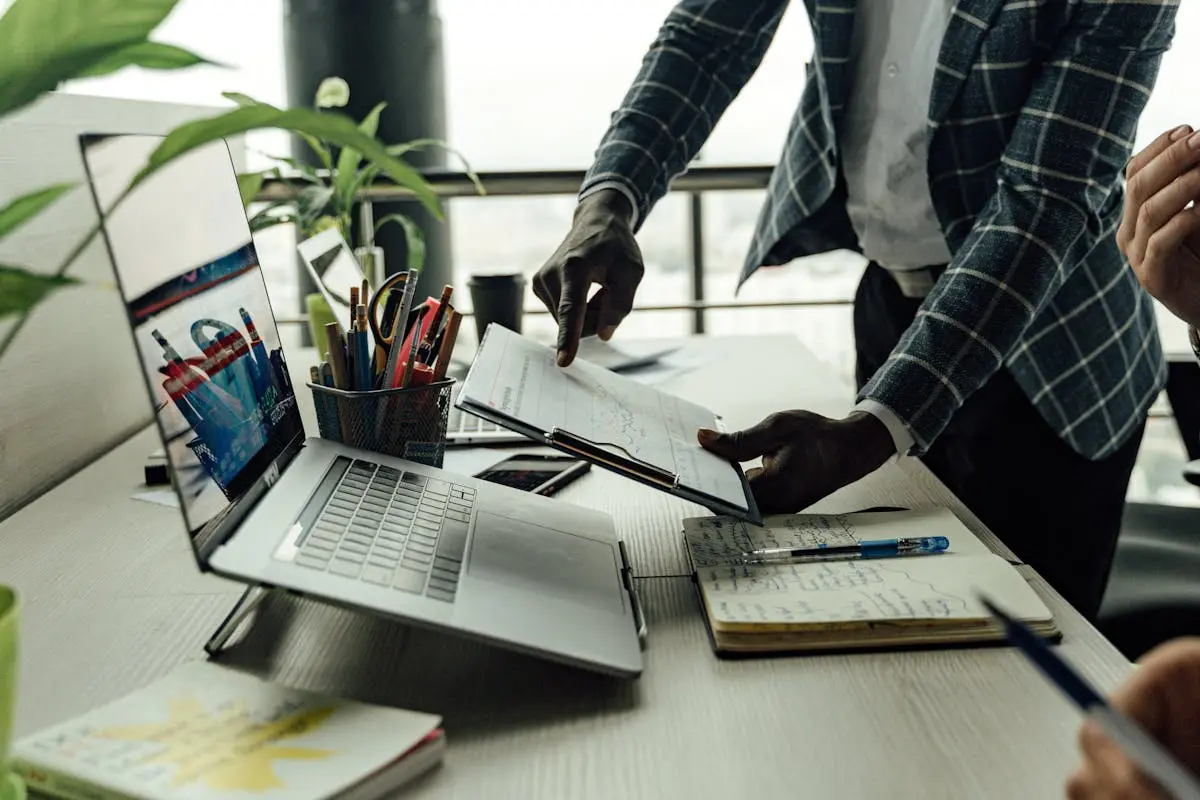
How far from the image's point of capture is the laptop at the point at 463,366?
1189 mm

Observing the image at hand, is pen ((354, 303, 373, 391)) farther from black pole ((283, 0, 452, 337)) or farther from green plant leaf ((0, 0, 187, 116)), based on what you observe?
black pole ((283, 0, 452, 337))

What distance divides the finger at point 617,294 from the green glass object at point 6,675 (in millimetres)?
783

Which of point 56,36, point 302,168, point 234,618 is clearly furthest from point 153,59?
point 302,168

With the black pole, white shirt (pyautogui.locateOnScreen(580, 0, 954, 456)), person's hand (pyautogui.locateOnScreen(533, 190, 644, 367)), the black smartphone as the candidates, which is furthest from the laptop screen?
the black pole

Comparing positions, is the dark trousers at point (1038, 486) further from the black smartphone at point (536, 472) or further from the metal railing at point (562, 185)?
the metal railing at point (562, 185)

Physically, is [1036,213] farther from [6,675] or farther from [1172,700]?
[6,675]

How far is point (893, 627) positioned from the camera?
0.67m

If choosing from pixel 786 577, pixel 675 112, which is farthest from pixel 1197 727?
pixel 675 112

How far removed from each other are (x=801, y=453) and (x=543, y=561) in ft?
0.90

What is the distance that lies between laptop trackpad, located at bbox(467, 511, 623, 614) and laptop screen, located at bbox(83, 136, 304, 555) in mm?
159

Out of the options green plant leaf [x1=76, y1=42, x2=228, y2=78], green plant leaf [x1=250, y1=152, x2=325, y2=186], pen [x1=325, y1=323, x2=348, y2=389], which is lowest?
pen [x1=325, y1=323, x2=348, y2=389]

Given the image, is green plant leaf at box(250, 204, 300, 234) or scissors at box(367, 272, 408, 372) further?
green plant leaf at box(250, 204, 300, 234)

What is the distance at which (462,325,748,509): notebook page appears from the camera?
2.64 feet

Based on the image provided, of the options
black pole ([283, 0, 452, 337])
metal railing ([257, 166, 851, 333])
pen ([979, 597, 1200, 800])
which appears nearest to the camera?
pen ([979, 597, 1200, 800])
